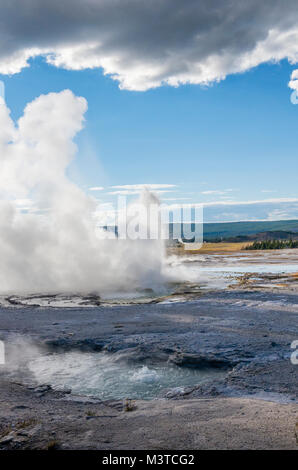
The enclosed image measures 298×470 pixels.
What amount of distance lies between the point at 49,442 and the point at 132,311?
13369 mm

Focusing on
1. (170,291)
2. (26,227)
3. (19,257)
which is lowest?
(170,291)

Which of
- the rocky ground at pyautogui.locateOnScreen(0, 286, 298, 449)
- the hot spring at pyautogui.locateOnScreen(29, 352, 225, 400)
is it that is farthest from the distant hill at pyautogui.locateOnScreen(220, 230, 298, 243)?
the hot spring at pyautogui.locateOnScreen(29, 352, 225, 400)

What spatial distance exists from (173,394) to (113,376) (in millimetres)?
2143

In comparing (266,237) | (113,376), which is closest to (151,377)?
(113,376)

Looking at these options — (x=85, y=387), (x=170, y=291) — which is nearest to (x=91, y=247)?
(x=170, y=291)

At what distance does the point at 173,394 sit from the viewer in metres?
9.26

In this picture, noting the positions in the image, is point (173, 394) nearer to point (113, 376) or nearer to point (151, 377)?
point (151, 377)

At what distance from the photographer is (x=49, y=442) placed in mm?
6492

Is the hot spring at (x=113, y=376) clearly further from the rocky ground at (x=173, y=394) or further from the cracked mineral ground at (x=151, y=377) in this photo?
the rocky ground at (x=173, y=394)

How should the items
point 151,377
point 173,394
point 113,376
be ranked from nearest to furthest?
point 173,394
point 151,377
point 113,376

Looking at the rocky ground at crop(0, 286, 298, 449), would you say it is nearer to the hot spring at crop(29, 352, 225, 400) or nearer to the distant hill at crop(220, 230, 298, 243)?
the hot spring at crop(29, 352, 225, 400)

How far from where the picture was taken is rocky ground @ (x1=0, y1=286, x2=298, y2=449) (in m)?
6.66
